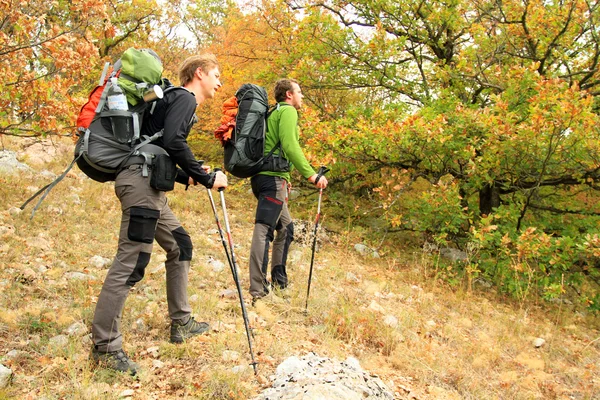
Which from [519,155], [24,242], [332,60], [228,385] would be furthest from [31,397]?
[332,60]

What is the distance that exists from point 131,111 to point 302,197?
810cm

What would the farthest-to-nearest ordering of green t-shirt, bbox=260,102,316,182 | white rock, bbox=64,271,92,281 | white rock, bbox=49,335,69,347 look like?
1. white rock, bbox=64,271,92,281
2. green t-shirt, bbox=260,102,316,182
3. white rock, bbox=49,335,69,347

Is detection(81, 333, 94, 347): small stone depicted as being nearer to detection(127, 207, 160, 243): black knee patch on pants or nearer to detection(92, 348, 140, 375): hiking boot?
detection(92, 348, 140, 375): hiking boot

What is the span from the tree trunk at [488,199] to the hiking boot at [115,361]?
25.0ft

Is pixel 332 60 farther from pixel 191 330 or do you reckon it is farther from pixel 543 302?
pixel 191 330

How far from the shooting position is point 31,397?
9.32ft

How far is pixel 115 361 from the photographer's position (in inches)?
125

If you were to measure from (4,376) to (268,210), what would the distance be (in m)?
2.66

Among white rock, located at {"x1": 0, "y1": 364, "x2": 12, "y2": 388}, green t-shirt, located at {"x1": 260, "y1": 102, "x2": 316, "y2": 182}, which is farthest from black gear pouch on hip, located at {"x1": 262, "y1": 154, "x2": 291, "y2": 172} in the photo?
white rock, located at {"x1": 0, "y1": 364, "x2": 12, "y2": 388}

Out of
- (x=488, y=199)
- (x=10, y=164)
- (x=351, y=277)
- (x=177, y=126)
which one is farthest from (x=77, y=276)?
(x=488, y=199)

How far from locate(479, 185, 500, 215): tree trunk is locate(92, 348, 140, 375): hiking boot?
7.62m

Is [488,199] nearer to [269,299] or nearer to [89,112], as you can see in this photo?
[269,299]

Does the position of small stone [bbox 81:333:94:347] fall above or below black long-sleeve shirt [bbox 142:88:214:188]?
below

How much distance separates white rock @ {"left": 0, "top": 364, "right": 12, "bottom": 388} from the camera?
9.53 feet
